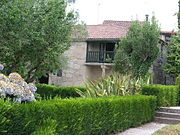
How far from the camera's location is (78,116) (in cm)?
623

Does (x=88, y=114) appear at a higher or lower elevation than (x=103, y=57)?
lower

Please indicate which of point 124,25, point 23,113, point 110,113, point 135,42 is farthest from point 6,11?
point 124,25

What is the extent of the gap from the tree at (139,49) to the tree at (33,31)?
679 cm

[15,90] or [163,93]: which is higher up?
[15,90]

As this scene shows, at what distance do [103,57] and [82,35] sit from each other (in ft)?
30.7

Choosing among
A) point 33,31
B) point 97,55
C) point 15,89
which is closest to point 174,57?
point 97,55

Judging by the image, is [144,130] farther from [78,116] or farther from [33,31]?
[33,31]

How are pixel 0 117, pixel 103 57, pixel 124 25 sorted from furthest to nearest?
pixel 124 25, pixel 103 57, pixel 0 117

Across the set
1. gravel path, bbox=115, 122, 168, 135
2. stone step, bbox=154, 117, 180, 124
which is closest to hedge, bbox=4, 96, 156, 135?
gravel path, bbox=115, 122, 168, 135

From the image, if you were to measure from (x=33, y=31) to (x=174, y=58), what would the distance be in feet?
43.5

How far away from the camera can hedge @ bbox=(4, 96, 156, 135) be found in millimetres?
4699

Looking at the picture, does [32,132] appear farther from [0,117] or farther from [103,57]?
[103,57]

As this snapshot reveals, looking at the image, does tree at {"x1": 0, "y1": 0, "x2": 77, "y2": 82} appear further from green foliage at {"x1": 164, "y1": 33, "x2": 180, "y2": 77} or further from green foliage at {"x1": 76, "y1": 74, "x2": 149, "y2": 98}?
green foliage at {"x1": 164, "y1": 33, "x2": 180, "y2": 77}

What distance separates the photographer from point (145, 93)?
11359 mm
